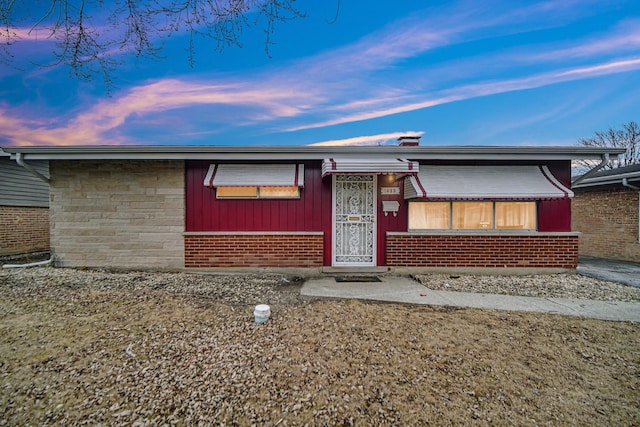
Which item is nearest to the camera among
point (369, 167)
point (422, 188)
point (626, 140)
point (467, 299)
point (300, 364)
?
point (300, 364)

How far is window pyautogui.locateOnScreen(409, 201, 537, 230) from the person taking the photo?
21.4ft

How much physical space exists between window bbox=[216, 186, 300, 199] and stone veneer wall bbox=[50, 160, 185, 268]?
1.03 meters

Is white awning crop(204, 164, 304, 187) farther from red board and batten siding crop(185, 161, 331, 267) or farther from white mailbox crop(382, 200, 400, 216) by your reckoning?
white mailbox crop(382, 200, 400, 216)

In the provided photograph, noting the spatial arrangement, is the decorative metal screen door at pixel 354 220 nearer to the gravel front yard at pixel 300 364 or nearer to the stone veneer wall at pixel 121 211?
the gravel front yard at pixel 300 364

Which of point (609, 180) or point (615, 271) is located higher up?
point (609, 180)

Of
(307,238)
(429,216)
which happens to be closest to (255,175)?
(307,238)

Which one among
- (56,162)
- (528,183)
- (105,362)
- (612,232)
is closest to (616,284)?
(528,183)

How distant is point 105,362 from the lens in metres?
2.56

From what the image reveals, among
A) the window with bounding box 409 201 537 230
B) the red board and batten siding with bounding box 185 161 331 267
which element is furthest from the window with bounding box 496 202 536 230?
the red board and batten siding with bounding box 185 161 331 267

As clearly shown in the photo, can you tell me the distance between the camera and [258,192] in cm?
638

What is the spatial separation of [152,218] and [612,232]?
1448cm

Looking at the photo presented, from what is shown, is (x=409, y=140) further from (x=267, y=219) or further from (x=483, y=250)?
(x=267, y=219)

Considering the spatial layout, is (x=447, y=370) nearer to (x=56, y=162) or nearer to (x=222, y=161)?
(x=222, y=161)

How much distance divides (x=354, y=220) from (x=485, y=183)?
10.3ft
